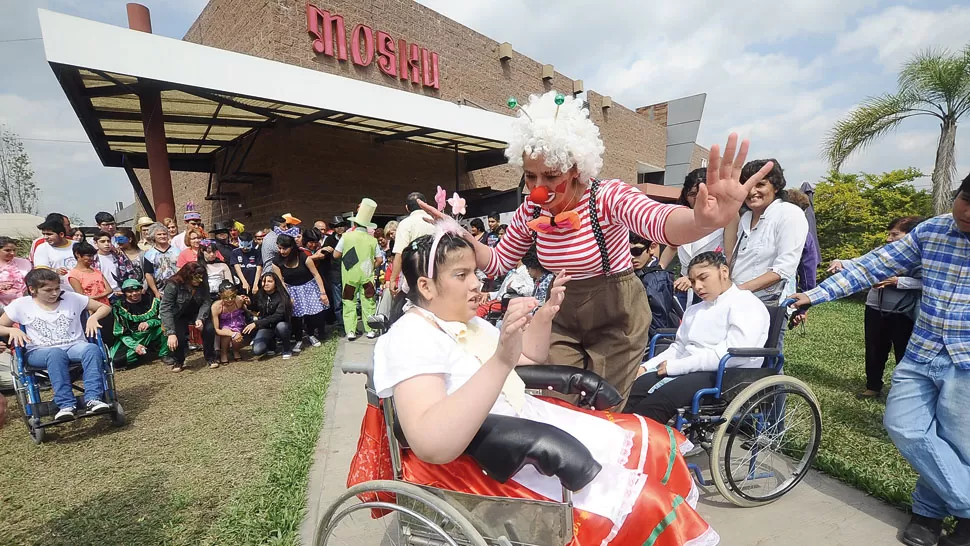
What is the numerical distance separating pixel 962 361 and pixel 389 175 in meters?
10.0

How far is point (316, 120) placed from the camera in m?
7.98

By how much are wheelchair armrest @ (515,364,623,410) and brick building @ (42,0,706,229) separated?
6153 millimetres

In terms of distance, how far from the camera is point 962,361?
1.87 m

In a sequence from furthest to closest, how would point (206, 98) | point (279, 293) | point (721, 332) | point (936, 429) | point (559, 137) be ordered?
point (206, 98) < point (279, 293) < point (721, 332) < point (936, 429) < point (559, 137)

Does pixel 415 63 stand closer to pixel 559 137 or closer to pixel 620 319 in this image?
pixel 559 137

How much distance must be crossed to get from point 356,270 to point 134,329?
8.69ft

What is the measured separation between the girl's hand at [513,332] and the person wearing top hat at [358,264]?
16.5 ft

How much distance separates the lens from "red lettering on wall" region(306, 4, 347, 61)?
901 centimetres

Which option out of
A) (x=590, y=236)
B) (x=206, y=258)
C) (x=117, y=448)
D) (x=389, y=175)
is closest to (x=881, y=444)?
(x=590, y=236)

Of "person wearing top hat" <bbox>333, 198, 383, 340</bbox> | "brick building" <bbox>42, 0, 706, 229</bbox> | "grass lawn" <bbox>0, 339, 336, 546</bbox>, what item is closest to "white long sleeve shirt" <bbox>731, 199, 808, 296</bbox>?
"grass lawn" <bbox>0, 339, 336, 546</bbox>

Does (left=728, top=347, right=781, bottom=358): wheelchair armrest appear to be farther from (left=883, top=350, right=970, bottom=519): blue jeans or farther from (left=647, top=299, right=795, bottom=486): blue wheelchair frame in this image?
(left=883, top=350, right=970, bottom=519): blue jeans

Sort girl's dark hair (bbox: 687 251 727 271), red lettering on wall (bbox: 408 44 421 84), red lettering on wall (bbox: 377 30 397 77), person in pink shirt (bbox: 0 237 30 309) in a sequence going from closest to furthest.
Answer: girl's dark hair (bbox: 687 251 727 271)
person in pink shirt (bbox: 0 237 30 309)
red lettering on wall (bbox: 377 30 397 77)
red lettering on wall (bbox: 408 44 421 84)

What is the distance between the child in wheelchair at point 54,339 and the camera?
11.3ft

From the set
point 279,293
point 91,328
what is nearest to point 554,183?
point 91,328
